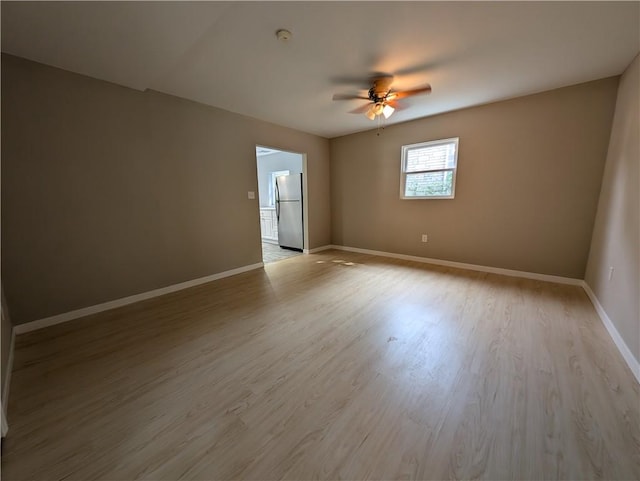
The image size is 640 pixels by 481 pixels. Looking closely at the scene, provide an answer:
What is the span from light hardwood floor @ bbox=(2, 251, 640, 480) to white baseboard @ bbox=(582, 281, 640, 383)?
49mm

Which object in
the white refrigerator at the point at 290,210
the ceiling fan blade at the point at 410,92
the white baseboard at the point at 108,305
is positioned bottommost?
the white baseboard at the point at 108,305

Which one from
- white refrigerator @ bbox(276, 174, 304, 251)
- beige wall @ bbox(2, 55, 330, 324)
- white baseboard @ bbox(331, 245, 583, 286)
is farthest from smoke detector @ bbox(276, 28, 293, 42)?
white baseboard @ bbox(331, 245, 583, 286)

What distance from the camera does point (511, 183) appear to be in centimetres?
339

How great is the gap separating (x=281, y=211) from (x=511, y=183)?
415 cm

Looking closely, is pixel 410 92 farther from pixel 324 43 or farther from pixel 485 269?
pixel 485 269

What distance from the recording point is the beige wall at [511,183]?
2914 mm

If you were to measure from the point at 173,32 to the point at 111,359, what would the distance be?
2448 millimetres

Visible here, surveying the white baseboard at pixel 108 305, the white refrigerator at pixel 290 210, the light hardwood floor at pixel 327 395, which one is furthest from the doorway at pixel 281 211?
the light hardwood floor at pixel 327 395

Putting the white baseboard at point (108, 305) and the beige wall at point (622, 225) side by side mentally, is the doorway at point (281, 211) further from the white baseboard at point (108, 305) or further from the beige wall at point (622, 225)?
the beige wall at point (622, 225)

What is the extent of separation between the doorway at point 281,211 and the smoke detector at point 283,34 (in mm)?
2222

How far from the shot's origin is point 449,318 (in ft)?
7.75

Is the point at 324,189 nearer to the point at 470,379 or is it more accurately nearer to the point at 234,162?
the point at 234,162

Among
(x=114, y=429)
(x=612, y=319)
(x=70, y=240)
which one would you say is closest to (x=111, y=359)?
(x=114, y=429)

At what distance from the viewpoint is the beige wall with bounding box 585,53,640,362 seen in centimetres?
183
